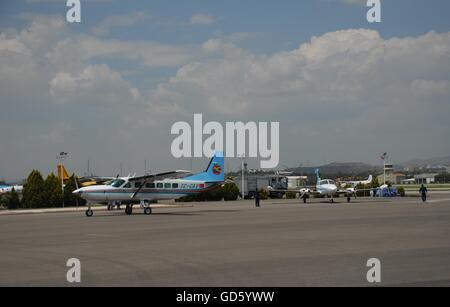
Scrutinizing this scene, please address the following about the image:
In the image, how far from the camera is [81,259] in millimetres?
13312

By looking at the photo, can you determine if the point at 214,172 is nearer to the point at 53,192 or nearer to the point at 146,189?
the point at 146,189

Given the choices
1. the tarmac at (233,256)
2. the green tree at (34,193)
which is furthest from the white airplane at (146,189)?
the green tree at (34,193)

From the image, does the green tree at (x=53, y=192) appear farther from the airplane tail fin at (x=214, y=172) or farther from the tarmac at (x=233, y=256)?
the tarmac at (x=233, y=256)

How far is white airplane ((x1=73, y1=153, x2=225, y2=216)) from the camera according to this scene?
33.3 metres

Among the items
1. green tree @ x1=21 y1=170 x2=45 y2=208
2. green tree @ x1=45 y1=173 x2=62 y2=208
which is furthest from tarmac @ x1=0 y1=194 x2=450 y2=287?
green tree @ x1=45 y1=173 x2=62 y2=208

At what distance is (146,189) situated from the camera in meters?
35.2

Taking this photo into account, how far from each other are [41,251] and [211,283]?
7082 mm

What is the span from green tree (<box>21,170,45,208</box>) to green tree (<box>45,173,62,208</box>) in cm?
46
